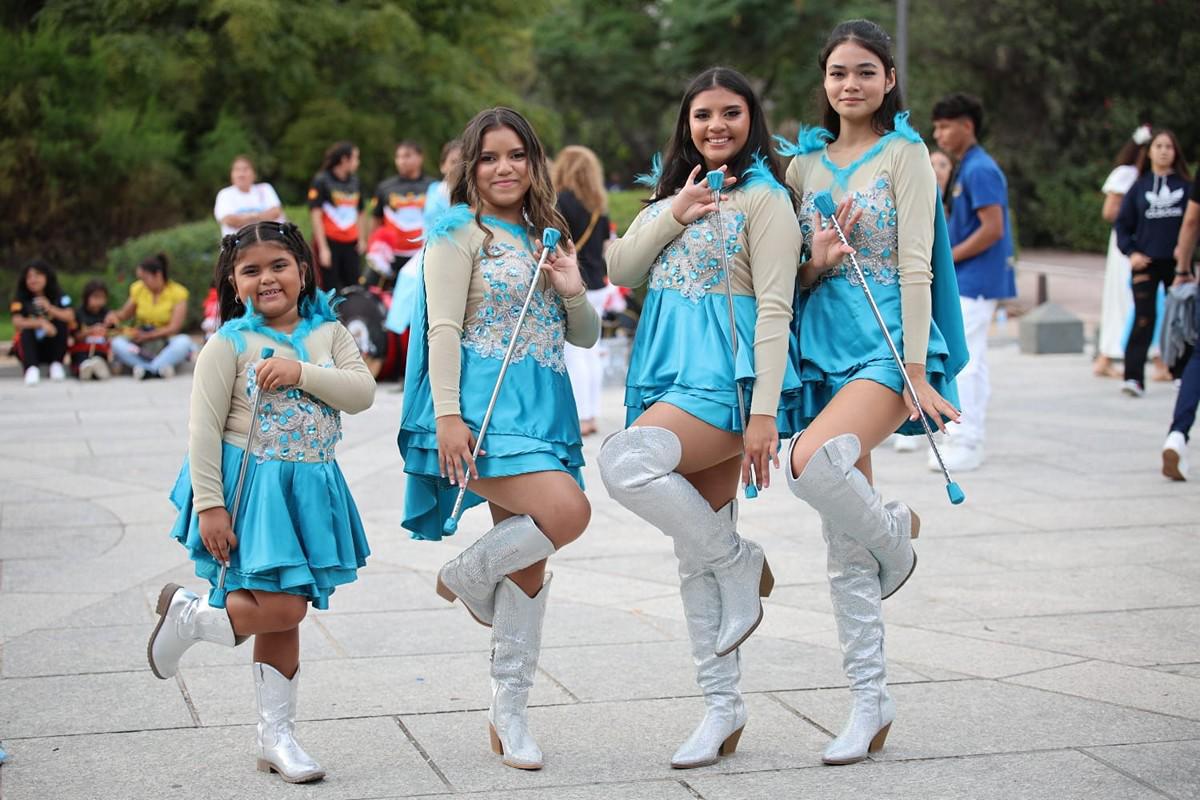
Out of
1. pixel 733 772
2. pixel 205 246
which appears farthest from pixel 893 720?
pixel 205 246

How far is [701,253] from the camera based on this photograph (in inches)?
153

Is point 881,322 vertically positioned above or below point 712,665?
above

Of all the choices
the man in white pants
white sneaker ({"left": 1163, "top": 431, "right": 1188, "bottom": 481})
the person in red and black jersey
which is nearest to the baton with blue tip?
the man in white pants

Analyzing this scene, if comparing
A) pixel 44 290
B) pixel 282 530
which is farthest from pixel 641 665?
pixel 44 290

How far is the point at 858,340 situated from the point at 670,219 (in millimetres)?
587

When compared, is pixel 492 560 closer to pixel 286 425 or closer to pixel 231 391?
pixel 286 425

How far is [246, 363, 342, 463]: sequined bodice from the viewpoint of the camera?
3.84m

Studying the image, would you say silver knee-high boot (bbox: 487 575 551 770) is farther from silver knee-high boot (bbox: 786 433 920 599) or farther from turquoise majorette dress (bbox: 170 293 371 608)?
silver knee-high boot (bbox: 786 433 920 599)

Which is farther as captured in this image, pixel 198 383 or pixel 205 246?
pixel 205 246

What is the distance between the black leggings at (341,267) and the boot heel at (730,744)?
986cm

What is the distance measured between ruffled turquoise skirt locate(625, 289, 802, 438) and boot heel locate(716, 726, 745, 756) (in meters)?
0.80

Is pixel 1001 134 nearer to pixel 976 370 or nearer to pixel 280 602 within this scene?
pixel 976 370

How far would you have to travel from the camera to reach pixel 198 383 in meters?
3.82

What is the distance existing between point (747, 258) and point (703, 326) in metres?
0.22
